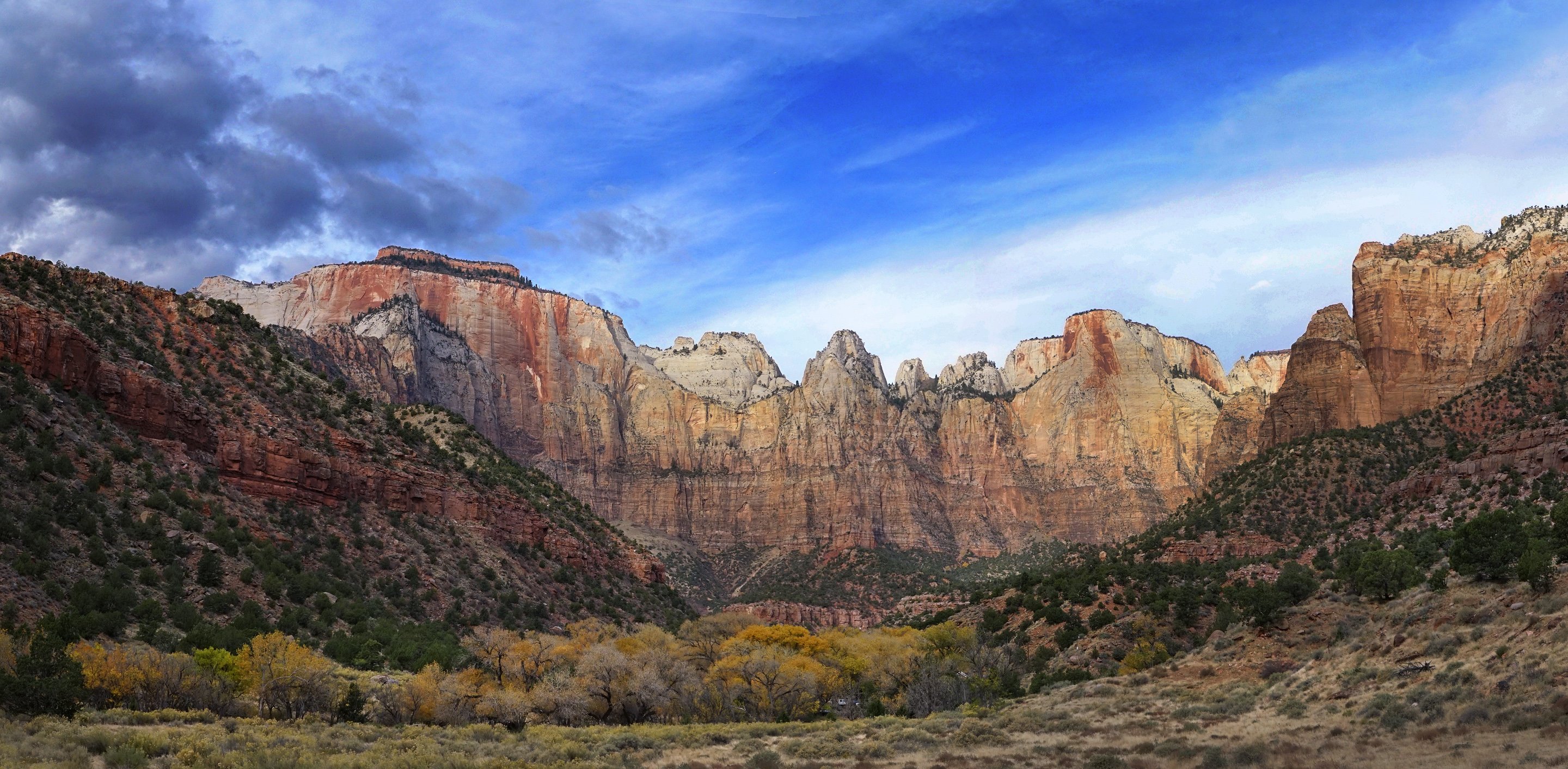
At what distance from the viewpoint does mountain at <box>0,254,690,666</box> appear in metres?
47.3

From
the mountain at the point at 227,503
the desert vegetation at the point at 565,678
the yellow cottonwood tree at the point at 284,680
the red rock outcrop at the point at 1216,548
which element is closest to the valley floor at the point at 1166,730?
the desert vegetation at the point at 565,678

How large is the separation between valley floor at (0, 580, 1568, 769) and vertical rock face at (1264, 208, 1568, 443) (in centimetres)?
6253

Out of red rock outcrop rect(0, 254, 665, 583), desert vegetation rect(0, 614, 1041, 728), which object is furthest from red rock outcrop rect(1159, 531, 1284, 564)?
red rock outcrop rect(0, 254, 665, 583)

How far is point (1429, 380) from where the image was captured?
105m

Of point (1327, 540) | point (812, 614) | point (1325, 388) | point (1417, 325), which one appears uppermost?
point (1417, 325)

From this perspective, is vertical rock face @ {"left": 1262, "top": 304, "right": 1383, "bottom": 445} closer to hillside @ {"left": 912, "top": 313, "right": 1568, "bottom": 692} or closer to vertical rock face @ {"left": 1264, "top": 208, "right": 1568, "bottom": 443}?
vertical rock face @ {"left": 1264, "top": 208, "right": 1568, "bottom": 443}

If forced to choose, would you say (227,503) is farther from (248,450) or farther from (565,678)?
(565,678)

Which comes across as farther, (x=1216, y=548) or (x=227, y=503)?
(x=1216, y=548)

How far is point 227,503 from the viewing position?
2323 inches

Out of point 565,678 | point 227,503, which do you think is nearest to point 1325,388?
point 565,678

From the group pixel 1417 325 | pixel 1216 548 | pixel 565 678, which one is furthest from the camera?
pixel 1417 325

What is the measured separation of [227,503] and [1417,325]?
328 ft

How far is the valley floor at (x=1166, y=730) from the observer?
27.8 meters

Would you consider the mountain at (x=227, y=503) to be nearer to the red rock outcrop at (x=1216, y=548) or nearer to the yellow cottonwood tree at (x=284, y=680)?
the yellow cottonwood tree at (x=284, y=680)
